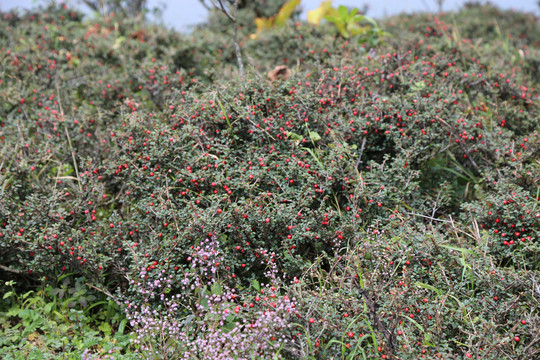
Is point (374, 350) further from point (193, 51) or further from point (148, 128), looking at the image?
point (193, 51)

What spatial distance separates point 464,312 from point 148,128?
2.86 metres

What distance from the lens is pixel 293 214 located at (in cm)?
332

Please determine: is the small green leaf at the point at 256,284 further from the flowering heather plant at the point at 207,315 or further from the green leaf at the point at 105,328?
the green leaf at the point at 105,328

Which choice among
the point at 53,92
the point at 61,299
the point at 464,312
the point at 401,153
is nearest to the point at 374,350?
the point at 464,312

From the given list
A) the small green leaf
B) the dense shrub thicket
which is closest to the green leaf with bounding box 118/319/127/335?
the dense shrub thicket

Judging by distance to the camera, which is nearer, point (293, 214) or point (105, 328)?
point (293, 214)

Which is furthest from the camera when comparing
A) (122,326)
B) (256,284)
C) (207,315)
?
(122,326)

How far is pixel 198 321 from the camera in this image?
118 inches

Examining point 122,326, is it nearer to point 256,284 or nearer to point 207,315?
point 207,315

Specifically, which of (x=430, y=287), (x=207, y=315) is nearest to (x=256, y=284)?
(x=207, y=315)

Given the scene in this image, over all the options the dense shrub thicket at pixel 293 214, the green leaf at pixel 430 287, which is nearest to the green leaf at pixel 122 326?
the dense shrub thicket at pixel 293 214

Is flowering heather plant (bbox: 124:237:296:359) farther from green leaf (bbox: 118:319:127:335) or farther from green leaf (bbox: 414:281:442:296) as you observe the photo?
green leaf (bbox: 414:281:442:296)

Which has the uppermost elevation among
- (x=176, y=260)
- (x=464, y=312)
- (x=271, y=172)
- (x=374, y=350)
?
(x=271, y=172)

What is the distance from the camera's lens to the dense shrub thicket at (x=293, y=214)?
9.25 ft
